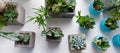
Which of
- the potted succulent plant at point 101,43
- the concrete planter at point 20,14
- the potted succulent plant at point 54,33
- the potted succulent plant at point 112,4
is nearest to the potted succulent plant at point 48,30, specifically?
the potted succulent plant at point 54,33

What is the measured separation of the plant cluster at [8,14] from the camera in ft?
3.29

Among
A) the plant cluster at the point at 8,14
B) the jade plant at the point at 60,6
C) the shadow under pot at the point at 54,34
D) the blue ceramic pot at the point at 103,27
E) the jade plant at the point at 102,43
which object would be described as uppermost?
the jade plant at the point at 60,6

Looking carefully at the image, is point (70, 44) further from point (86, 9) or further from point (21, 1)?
point (21, 1)

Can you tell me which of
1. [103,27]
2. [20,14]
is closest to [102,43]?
[103,27]

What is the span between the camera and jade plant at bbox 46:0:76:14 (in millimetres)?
1015

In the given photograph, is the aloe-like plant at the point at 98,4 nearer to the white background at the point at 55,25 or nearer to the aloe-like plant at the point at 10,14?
the white background at the point at 55,25

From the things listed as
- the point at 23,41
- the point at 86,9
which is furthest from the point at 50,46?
the point at 86,9

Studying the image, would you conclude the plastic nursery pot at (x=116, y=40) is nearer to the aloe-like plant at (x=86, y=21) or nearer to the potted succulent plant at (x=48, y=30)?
the aloe-like plant at (x=86, y=21)

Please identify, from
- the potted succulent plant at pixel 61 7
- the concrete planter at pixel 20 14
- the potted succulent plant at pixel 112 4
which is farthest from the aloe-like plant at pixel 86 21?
the concrete planter at pixel 20 14

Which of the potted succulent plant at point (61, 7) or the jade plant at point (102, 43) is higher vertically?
the potted succulent plant at point (61, 7)

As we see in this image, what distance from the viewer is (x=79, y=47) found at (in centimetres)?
100

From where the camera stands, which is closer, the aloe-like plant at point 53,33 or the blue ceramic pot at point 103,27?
the aloe-like plant at point 53,33

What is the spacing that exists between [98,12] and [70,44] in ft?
0.93

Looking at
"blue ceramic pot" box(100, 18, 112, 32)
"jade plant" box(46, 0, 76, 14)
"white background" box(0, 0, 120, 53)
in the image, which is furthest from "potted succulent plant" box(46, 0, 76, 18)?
"blue ceramic pot" box(100, 18, 112, 32)
